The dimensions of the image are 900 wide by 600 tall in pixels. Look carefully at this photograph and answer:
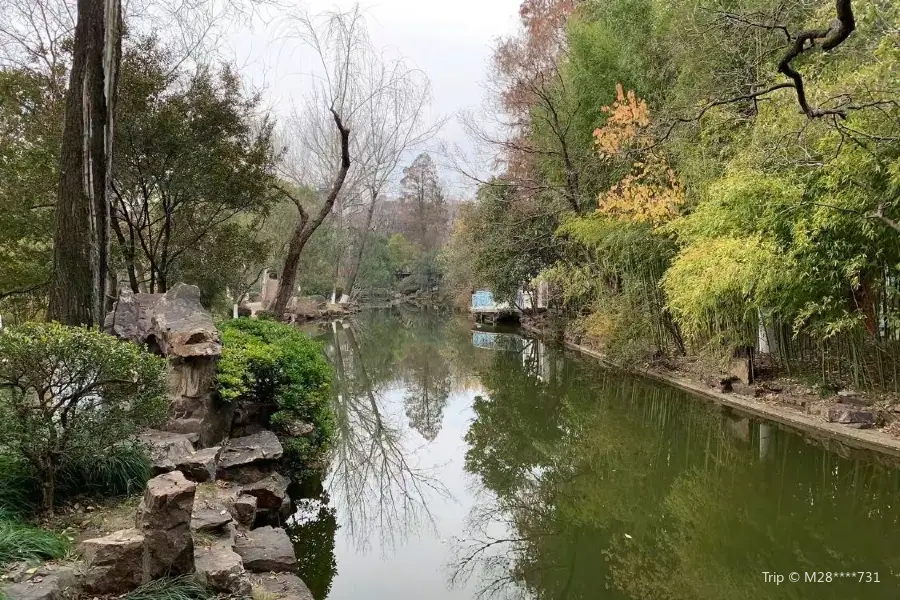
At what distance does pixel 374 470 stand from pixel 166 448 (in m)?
2.68

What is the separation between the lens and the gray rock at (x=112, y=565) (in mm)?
2328

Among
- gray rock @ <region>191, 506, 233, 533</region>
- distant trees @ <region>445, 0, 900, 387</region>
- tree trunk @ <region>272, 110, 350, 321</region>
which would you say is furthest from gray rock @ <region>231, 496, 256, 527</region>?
distant trees @ <region>445, 0, 900, 387</region>

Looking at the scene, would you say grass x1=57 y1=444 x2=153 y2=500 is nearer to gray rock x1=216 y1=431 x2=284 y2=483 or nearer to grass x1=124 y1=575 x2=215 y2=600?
gray rock x1=216 y1=431 x2=284 y2=483

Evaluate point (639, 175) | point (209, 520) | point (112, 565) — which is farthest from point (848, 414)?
point (112, 565)

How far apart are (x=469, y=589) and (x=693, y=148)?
710 cm

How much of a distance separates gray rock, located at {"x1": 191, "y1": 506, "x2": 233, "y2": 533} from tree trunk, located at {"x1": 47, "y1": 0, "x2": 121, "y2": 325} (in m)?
1.67

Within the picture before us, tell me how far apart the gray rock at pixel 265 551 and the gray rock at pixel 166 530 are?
72cm

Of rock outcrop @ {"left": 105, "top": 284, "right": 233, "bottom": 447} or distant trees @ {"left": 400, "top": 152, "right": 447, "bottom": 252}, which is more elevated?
distant trees @ {"left": 400, "top": 152, "right": 447, "bottom": 252}

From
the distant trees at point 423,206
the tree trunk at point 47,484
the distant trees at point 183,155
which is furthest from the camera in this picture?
the distant trees at point 423,206

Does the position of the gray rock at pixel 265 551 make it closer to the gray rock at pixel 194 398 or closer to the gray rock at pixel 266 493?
the gray rock at pixel 266 493

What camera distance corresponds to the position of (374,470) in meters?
6.16

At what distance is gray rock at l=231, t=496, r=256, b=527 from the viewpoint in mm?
3650

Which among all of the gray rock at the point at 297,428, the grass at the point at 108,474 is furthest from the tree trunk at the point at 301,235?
the grass at the point at 108,474

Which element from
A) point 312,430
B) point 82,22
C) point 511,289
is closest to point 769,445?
point 312,430
